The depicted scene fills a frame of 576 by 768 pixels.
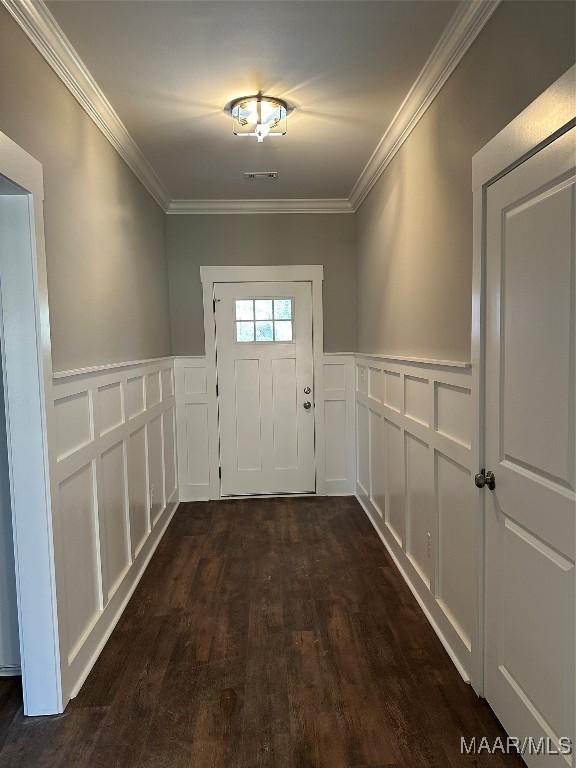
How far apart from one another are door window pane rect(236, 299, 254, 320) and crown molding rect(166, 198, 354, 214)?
760 mm

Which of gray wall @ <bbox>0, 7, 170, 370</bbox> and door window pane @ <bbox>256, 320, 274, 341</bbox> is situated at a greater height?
gray wall @ <bbox>0, 7, 170, 370</bbox>

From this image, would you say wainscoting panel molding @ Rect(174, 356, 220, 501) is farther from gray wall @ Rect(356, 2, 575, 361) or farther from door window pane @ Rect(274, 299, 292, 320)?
gray wall @ Rect(356, 2, 575, 361)

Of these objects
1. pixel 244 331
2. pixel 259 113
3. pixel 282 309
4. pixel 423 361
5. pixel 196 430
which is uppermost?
pixel 259 113

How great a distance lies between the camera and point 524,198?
1.48 metres

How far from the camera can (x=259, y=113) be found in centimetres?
248

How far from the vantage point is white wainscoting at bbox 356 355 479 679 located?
2014mm

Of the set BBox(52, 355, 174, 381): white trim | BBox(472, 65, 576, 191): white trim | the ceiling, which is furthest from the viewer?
BBox(52, 355, 174, 381): white trim

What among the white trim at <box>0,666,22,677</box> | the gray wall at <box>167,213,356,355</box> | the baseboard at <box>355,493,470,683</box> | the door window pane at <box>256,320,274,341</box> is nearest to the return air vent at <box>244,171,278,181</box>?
the gray wall at <box>167,213,356,355</box>

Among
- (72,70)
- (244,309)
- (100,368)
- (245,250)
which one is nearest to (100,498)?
(100,368)

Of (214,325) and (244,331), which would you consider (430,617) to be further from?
(214,325)

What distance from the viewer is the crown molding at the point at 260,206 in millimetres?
4160

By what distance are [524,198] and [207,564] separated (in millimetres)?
2658

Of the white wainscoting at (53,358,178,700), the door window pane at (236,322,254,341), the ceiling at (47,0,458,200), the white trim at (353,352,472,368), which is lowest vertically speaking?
the white wainscoting at (53,358,178,700)

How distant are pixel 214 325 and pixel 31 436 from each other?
2636 mm
